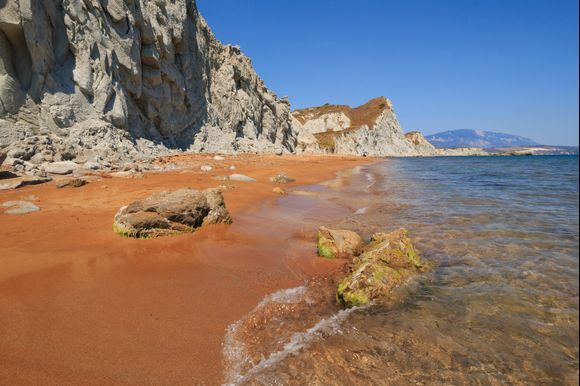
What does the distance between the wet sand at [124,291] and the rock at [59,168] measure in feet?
17.1

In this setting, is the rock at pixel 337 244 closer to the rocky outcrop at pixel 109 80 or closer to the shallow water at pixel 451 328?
the shallow water at pixel 451 328

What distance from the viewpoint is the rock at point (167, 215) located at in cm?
612

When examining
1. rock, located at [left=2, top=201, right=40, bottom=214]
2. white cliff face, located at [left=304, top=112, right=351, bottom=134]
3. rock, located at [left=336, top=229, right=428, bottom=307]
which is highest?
white cliff face, located at [left=304, top=112, right=351, bottom=134]

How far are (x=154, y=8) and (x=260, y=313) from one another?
26.4m

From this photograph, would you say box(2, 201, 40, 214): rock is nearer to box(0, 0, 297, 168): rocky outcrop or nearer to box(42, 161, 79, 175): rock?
box(42, 161, 79, 175): rock

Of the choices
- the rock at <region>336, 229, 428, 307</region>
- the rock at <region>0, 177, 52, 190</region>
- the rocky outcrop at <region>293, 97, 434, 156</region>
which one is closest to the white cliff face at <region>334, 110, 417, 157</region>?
the rocky outcrop at <region>293, 97, 434, 156</region>

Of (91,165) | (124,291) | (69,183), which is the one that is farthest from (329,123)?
(124,291)

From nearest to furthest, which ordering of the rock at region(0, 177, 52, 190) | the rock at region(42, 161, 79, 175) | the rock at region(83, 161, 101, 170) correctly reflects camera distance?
the rock at region(0, 177, 52, 190)
the rock at region(42, 161, 79, 175)
the rock at region(83, 161, 101, 170)

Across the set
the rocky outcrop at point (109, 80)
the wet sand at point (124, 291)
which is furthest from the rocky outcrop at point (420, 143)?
the wet sand at point (124, 291)

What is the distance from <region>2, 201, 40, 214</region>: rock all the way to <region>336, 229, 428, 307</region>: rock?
6910mm

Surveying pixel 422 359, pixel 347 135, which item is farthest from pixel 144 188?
pixel 347 135

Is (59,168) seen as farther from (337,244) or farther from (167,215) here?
(337,244)

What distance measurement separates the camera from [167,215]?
646cm

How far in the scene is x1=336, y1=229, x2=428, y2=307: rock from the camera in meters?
4.27
